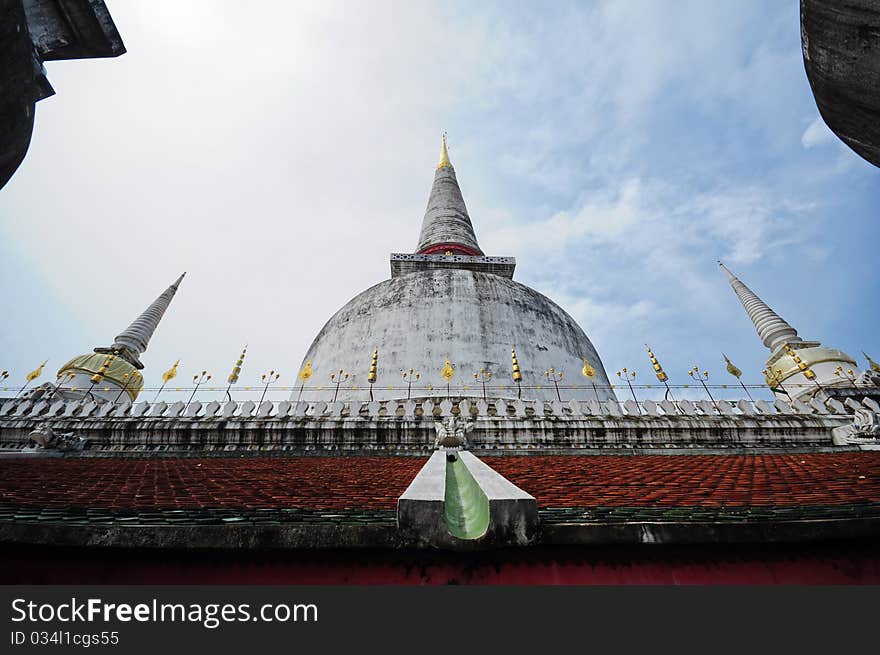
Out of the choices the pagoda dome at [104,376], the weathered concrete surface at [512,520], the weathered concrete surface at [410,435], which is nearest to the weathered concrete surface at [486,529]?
the weathered concrete surface at [512,520]

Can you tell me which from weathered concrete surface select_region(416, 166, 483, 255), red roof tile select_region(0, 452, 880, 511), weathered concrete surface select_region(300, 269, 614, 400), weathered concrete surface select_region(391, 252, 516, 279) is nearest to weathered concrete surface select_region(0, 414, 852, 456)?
red roof tile select_region(0, 452, 880, 511)

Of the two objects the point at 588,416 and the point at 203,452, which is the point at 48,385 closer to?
the point at 203,452

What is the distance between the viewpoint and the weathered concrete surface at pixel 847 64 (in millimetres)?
2568

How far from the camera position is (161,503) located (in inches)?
105

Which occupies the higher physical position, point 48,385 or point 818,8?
point 48,385

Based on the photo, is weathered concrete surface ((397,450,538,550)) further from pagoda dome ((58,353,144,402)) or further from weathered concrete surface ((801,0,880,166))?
pagoda dome ((58,353,144,402))

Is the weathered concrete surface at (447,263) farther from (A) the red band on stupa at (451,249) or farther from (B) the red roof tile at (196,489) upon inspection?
(B) the red roof tile at (196,489)

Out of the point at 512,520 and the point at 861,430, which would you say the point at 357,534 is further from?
the point at 861,430

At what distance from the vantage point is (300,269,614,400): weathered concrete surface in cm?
1127

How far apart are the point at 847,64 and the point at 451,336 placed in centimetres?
978

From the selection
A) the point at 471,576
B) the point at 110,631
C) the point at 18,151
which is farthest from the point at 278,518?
the point at 18,151

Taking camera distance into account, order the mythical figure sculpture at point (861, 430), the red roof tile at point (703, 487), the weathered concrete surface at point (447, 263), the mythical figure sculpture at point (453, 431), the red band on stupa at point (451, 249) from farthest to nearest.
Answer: the red band on stupa at point (451, 249)
the weathered concrete surface at point (447, 263)
the mythical figure sculpture at point (861, 430)
the mythical figure sculpture at point (453, 431)
the red roof tile at point (703, 487)

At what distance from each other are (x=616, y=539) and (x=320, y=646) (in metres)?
1.18

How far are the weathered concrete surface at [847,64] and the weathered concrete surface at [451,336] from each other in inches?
328
